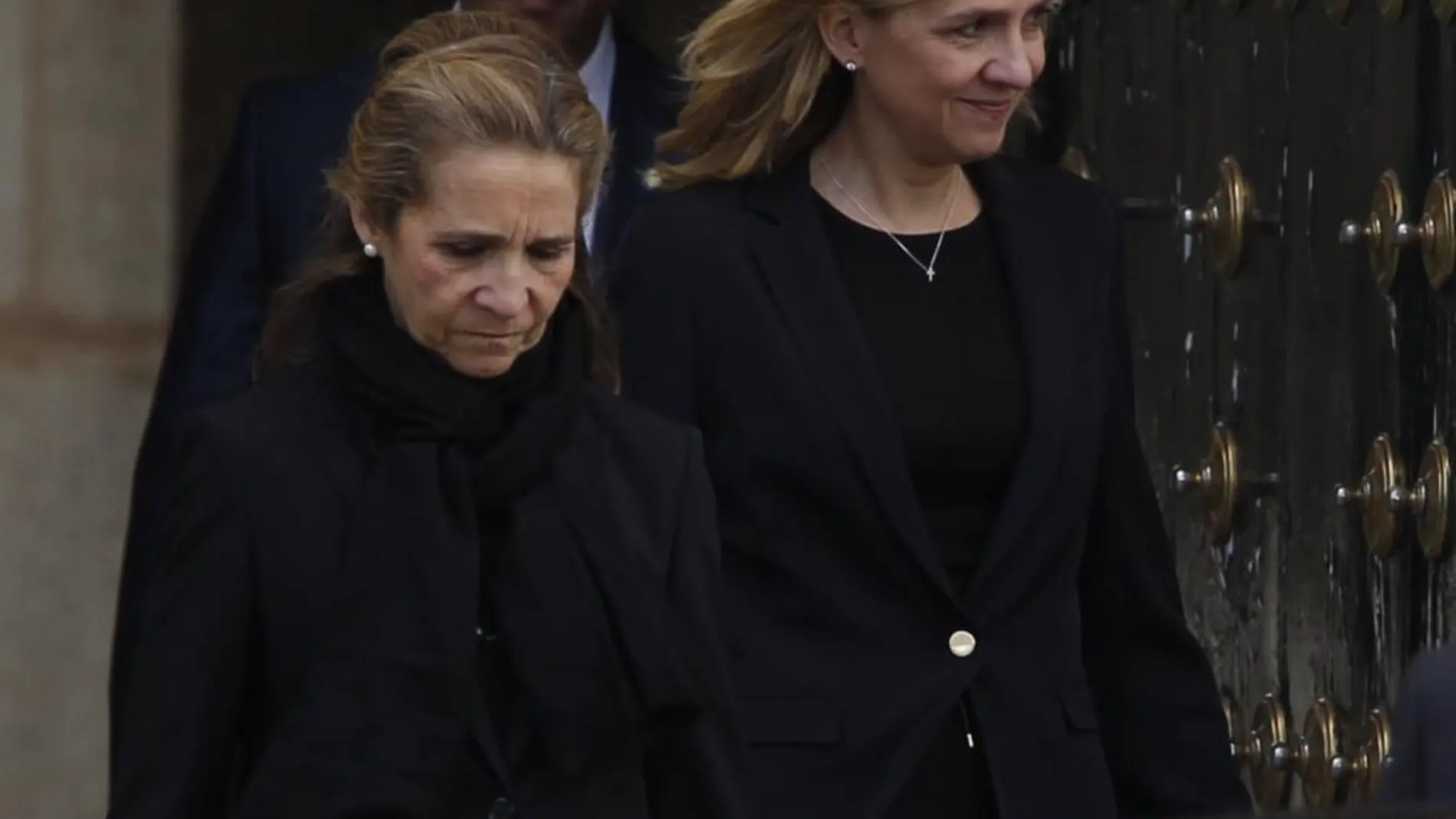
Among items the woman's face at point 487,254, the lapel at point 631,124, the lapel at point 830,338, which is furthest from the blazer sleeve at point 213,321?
the woman's face at point 487,254

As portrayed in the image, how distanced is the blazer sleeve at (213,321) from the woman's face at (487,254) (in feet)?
4.64

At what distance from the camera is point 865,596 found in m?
4.36

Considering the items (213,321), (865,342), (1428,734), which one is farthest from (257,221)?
(1428,734)

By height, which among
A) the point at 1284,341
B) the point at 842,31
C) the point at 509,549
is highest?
the point at 842,31

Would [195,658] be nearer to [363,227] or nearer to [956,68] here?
[363,227]

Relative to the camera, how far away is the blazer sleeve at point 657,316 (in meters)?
4.42

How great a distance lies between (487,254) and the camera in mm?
3764

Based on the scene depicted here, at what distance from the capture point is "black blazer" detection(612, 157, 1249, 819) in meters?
4.34

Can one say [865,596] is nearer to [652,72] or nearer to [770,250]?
[770,250]

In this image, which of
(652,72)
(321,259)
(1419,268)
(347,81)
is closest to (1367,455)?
(1419,268)

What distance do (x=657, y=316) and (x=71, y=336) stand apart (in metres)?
1.90

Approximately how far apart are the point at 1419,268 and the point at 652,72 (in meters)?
1.06

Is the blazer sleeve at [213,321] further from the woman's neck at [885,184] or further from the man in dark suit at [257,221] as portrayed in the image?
the woman's neck at [885,184]

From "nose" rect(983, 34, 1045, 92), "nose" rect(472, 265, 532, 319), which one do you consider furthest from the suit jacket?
"nose" rect(983, 34, 1045, 92)
